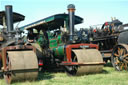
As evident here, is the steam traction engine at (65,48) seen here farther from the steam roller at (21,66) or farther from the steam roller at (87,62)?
the steam roller at (21,66)

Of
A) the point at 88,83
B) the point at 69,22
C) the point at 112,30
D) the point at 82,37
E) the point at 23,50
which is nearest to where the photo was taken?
the point at 88,83

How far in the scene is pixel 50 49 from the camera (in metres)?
8.65

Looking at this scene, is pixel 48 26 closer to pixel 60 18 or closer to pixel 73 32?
pixel 60 18

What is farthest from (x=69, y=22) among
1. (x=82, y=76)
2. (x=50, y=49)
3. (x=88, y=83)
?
(x=88, y=83)

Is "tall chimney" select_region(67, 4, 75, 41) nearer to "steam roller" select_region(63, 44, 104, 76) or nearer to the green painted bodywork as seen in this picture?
the green painted bodywork

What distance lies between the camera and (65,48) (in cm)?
738

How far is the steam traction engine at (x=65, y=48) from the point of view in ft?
22.4

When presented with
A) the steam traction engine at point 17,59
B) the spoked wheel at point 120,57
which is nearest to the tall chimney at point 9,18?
the steam traction engine at point 17,59

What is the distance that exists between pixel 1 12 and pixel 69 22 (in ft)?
9.00

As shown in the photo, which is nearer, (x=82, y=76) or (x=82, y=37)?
(x=82, y=76)

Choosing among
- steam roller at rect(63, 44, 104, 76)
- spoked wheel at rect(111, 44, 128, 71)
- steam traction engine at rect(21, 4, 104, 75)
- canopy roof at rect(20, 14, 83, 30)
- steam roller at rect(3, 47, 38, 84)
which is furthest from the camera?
canopy roof at rect(20, 14, 83, 30)

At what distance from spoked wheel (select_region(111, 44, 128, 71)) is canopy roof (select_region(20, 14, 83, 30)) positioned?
2.41 m

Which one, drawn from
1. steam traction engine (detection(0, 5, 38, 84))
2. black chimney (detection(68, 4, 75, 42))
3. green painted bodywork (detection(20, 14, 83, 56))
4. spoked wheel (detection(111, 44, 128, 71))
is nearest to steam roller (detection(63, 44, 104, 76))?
green painted bodywork (detection(20, 14, 83, 56))

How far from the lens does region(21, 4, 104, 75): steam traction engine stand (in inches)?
269
